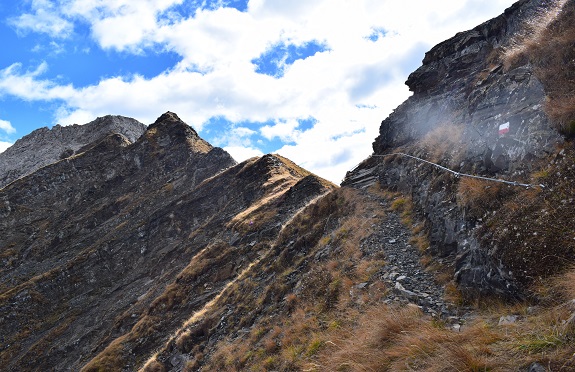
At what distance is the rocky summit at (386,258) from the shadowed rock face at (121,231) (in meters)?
0.27

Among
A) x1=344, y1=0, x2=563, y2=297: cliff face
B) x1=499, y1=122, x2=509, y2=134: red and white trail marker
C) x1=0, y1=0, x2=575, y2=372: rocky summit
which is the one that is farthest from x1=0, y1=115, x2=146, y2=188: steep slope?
x1=499, y1=122, x2=509, y2=134: red and white trail marker

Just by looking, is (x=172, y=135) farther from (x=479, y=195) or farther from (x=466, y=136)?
(x=479, y=195)

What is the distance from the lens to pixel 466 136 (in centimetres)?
1530

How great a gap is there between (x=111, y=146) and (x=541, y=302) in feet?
254

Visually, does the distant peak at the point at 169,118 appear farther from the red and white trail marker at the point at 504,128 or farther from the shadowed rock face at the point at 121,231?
the red and white trail marker at the point at 504,128

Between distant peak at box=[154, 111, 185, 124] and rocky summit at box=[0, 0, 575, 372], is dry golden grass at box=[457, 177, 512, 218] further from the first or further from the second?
distant peak at box=[154, 111, 185, 124]

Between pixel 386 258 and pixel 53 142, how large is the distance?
107804 millimetres

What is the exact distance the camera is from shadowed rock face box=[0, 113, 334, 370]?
32469 millimetres

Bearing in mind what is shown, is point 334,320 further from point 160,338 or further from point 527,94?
point 160,338

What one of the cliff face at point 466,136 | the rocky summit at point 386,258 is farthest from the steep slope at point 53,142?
the cliff face at point 466,136

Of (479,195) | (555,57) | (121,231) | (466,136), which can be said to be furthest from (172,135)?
(555,57)

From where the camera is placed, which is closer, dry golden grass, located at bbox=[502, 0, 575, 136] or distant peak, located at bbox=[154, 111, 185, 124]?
dry golden grass, located at bbox=[502, 0, 575, 136]

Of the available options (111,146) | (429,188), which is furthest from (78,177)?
(429,188)

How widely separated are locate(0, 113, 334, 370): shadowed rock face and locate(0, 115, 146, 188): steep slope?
20.1m
